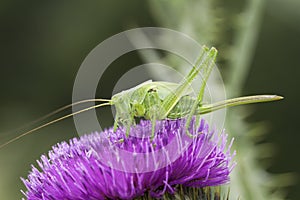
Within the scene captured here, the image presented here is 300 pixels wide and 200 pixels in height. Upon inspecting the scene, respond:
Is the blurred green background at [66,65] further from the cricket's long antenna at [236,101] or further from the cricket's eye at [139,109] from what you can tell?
the cricket's eye at [139,109]

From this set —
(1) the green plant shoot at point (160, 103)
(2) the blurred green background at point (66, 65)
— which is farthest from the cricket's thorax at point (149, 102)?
(2) the blurred green background at point (66, 65)

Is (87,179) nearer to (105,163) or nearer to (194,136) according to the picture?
(105,163)

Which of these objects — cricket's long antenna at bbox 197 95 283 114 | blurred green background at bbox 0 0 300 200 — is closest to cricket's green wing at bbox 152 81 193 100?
cricket's long antenna at bbox 197 95 283 114

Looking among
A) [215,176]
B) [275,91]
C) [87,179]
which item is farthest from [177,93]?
[275,91]

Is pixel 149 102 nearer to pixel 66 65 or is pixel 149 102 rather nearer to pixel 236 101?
pixel 236 101

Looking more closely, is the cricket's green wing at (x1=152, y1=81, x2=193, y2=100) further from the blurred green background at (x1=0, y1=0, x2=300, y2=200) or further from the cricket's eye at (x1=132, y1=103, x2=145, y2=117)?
the blurred green background at (x1=0, y1=0, x2=300, y2=200)

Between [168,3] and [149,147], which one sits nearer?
[149,147]
